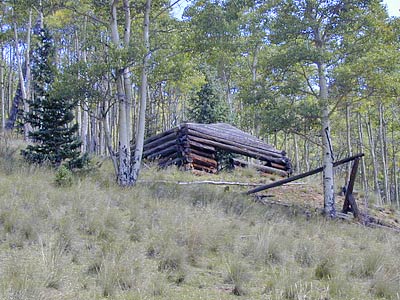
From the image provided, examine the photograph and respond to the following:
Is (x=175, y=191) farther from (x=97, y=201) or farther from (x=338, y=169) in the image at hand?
(x=338, y=169)

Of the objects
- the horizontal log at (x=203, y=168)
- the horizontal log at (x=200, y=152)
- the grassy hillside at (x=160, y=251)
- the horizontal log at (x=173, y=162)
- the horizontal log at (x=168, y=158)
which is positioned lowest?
the grassy hillside at (x=160, y=251)

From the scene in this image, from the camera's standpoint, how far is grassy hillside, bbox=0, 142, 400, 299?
16.9 ft

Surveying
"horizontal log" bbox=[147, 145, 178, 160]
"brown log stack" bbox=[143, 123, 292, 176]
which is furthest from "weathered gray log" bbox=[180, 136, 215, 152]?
"horizontal log" bbox=[147, 145, 178, 160]

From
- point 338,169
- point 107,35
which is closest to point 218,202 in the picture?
point 107,35

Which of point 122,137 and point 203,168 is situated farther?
point 203,168

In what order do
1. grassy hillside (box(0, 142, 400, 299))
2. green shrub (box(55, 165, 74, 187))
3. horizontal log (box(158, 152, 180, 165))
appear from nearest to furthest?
grassy hillside (box(0, 142, 400, 299)) → green shrub (box(55, 165, 74, 187)) → horizontal log (box(158, 152, 180, 165))

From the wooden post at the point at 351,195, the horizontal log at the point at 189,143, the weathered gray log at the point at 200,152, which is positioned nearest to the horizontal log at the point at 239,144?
the horizontal log at the point at 189,143

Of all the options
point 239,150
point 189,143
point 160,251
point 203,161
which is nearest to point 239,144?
point 239,150

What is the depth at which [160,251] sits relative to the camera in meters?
6.46

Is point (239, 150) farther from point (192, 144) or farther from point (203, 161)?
point (192, 144)

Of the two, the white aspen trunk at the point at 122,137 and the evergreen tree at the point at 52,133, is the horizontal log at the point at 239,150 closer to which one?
the evergreen tree at the point at 52,133

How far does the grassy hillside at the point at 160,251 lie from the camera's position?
5.16 metres

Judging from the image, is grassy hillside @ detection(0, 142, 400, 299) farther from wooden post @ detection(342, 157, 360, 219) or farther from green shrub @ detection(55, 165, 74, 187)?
wooden post @ detection(342, 157, 360, 219)

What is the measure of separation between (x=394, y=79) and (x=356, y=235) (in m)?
4.63
